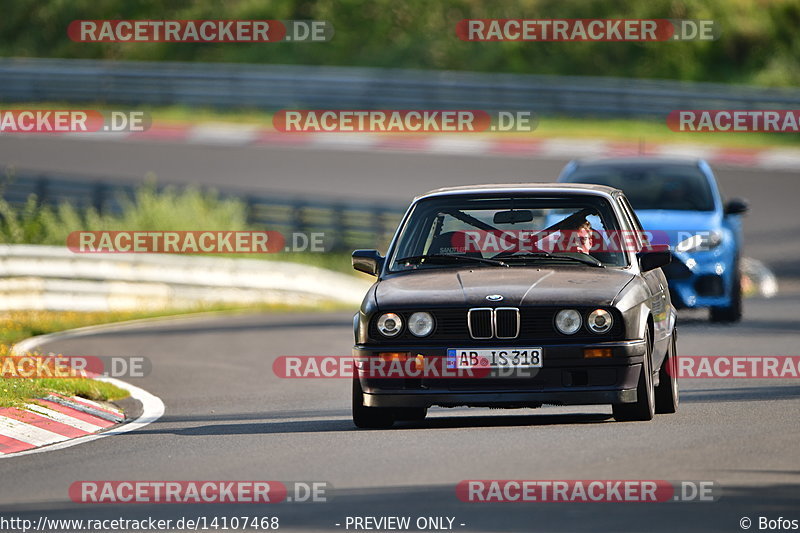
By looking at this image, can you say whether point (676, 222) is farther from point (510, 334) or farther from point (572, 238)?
point (510, 334)

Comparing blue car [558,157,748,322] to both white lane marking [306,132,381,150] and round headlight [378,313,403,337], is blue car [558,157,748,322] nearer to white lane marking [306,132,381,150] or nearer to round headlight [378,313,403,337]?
round headlight [378,313,403,337]

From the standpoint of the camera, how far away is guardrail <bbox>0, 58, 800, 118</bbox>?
39.3 m

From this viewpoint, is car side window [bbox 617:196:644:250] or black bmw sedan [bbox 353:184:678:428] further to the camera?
car side window [bbox 617:196:644:250]

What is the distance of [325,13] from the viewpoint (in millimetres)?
50562

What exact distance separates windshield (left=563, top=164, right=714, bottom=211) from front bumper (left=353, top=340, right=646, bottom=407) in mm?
8516

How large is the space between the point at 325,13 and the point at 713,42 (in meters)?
11.4

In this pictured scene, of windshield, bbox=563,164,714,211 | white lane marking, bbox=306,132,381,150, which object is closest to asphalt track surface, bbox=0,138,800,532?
windshield, bbox=563,164,714,211

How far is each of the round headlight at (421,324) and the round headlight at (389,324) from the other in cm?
7

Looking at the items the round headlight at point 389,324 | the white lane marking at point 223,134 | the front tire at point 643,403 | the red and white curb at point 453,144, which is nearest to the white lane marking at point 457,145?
the red and white curb at point 453,144

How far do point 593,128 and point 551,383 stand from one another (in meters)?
29.8

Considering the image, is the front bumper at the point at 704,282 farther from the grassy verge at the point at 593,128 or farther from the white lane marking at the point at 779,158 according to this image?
the grassy verge at the point at 593,128

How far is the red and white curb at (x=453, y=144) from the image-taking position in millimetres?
35719

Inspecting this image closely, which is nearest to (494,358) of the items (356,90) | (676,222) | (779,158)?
(676,222)

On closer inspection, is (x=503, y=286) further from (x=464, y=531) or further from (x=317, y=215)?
(x=317, y=215)
